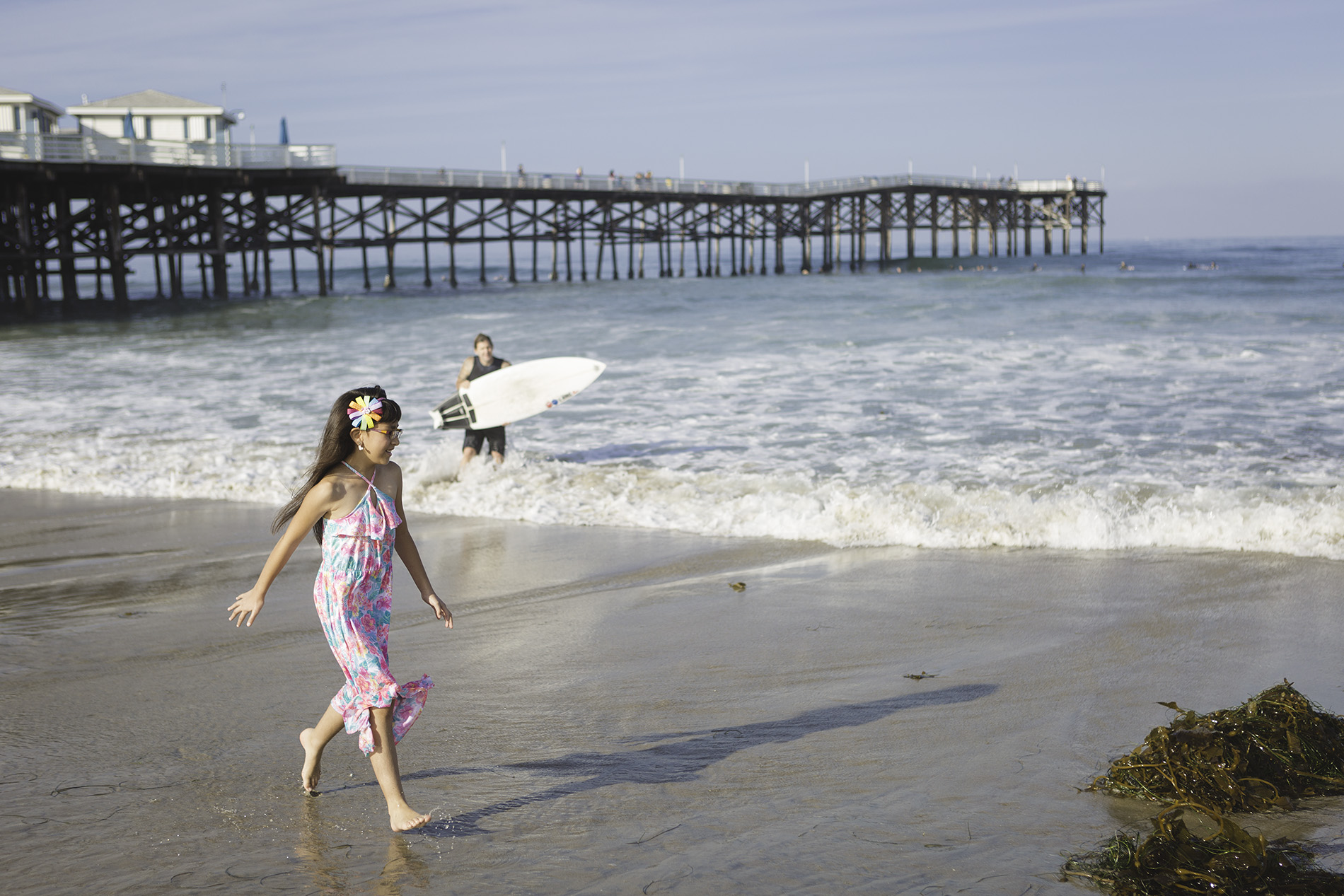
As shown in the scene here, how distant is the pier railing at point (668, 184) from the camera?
124 feet

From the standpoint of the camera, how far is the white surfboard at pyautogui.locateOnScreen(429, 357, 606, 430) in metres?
9.71

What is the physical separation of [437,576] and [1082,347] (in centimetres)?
1563

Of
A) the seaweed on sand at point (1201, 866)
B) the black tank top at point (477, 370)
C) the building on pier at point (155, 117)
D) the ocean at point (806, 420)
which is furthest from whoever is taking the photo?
the building on pier at point (155, 117)

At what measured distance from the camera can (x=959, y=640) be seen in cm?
495

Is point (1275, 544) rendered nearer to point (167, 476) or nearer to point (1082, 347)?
point (167, 476)

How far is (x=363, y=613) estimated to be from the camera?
10.4 feet

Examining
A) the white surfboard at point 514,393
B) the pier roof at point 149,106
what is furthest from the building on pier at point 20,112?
the white surfboard at point 514,393

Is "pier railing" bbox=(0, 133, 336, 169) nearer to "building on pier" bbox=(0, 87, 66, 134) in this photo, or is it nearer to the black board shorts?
"building on pier" bbox=(0, 87, 66, 134)

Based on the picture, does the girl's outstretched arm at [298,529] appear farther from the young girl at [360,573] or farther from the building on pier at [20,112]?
the building on pier at [20,112]

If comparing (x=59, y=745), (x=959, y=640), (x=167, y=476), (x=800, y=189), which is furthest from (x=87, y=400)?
(x=800, y=189)

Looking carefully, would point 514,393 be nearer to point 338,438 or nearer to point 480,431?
point 480,431

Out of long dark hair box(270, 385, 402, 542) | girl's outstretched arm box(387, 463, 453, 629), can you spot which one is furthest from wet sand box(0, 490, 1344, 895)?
long dark hair box(270, 385, 402, 542)

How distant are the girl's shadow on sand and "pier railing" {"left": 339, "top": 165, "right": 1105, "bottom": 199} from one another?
35392 millimetres

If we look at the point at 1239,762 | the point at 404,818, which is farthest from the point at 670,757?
the point at 1239,762
